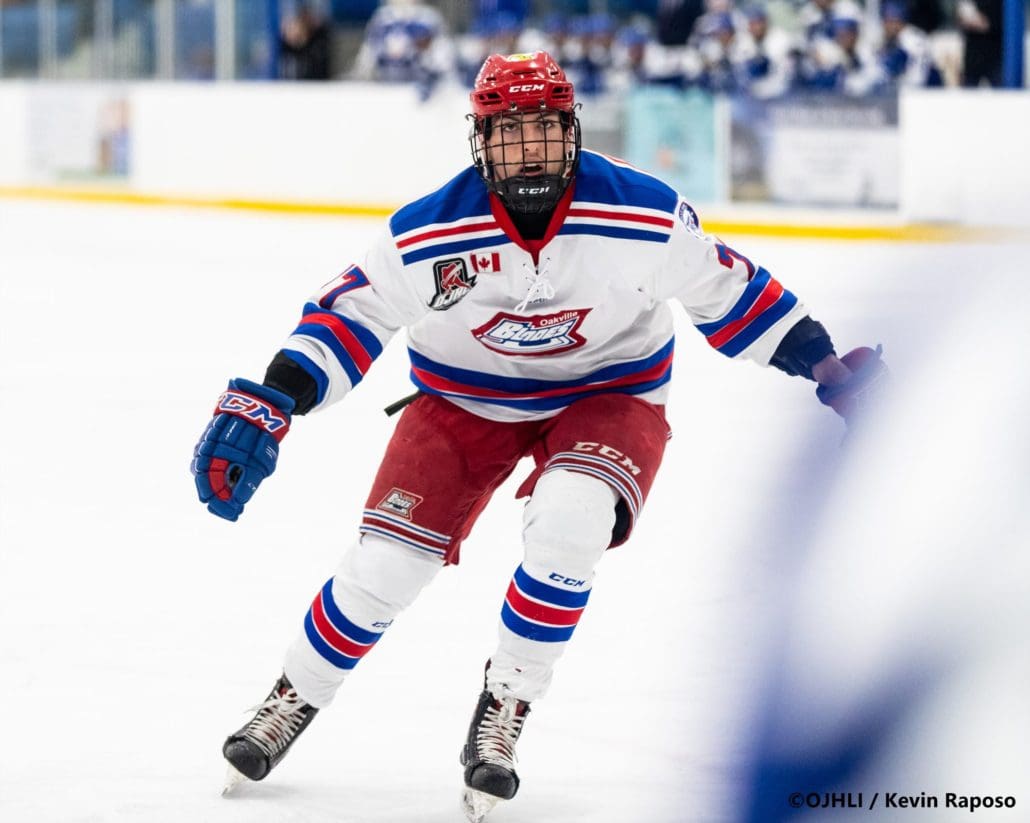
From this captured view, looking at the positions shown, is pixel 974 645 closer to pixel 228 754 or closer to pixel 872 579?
pixel 872 579

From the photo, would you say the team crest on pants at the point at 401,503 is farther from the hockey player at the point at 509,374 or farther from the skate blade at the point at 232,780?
the skate blade at the point at 232,780

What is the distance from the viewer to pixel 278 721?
2398 mm

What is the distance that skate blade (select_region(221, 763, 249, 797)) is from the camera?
2.33 m

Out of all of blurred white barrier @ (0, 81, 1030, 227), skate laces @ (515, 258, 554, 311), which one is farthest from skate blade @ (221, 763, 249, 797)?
blurred white barrier @ (0, 81, 1030, 227)

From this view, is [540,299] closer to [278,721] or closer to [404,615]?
[278,721]

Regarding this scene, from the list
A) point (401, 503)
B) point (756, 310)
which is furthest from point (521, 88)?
point (401, 503)

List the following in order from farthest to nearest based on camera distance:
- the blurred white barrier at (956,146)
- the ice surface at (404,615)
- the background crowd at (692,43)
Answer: the background crowd at (692,43) → the blurred white barrier at (956,146) → the ice surface at (404,615)

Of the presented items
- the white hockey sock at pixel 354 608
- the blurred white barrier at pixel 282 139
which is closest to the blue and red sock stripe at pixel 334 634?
the white hockey sock at pixel 354 608

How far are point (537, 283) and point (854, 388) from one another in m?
0.46

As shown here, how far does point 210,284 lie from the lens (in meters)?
7.76

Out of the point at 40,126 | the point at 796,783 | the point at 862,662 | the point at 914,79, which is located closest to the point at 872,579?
the point at 862,662

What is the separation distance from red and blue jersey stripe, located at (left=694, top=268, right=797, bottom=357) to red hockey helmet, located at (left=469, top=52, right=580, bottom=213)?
0.34m

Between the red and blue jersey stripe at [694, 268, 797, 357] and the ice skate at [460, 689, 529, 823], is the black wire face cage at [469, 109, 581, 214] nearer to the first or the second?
the red and blue jersey stripe at [694, 268, 797, 357]

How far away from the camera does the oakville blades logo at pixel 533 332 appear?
2371 mm
